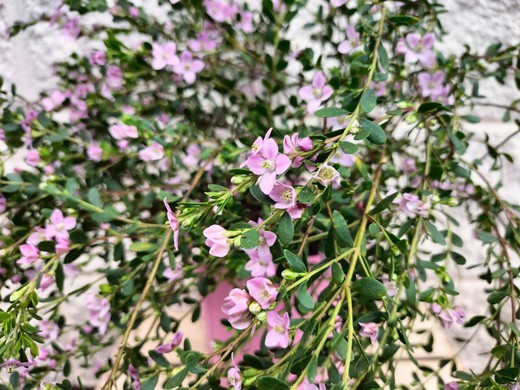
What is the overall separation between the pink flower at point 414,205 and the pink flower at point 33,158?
44cm

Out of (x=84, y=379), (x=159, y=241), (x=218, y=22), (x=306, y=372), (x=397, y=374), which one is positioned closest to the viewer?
(x=306, y=372)

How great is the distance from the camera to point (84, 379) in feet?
3.62

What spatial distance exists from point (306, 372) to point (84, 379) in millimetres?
892

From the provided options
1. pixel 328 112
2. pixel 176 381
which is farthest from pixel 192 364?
pixel 328 112

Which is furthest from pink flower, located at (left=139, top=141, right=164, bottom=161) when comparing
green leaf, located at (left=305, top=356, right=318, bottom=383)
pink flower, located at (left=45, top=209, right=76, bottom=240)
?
green leaf, located at (left=305, top=356, right=318, bottom=383)

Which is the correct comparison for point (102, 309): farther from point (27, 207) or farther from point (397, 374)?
point (397, 374)

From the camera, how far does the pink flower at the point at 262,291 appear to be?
361 mm

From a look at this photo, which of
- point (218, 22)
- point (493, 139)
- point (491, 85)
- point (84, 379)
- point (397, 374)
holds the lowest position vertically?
point (84, 379)

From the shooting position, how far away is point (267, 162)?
Result: 14.3 inches

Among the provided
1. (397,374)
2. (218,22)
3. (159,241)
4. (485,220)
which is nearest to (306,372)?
(159,241)

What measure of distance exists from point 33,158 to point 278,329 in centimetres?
41

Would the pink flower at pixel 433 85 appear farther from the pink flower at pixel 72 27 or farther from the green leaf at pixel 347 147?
the pink flower at pixel 72 27

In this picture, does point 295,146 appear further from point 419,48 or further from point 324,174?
point 419,48

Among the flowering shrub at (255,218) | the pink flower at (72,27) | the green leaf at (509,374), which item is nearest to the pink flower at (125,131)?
the flowering shrub at (255,218)
